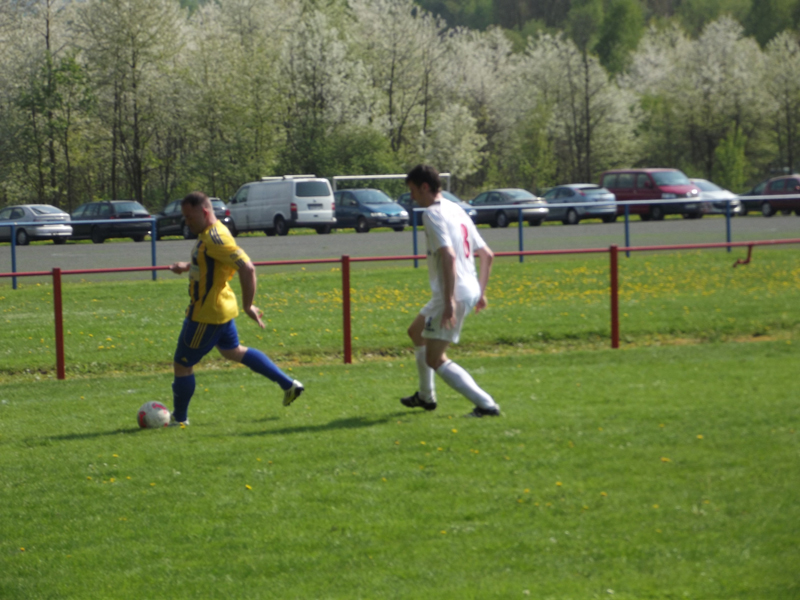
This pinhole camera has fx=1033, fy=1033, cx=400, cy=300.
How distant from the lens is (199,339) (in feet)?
24.6

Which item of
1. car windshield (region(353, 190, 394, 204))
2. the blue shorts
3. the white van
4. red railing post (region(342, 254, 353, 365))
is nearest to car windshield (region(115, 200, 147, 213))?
the white van

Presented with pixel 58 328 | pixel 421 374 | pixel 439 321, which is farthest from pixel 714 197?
pixel 439 321

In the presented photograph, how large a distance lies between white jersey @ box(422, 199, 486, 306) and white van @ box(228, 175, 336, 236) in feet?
86.8

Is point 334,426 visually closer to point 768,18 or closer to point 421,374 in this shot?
point 421,374

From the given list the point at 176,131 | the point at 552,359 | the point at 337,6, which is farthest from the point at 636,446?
the point at 337,6

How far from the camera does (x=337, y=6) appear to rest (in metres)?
61.8

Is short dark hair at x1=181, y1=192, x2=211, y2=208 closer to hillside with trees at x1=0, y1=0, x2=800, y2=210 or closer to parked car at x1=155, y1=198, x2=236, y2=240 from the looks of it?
parked car at x1=155, y1=198, x2=236, y2=240

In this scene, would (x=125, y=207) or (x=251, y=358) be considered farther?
(x=125, y=207)

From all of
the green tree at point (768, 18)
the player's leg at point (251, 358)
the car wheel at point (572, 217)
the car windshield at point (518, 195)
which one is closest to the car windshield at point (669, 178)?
the car wheel at point (572, 217)

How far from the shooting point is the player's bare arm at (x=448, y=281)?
687 cm

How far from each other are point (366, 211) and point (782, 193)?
16322 millimetres

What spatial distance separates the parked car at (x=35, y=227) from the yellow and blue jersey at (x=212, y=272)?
768 inches

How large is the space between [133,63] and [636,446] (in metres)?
47.5

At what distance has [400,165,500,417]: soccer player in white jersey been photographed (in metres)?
6.93
